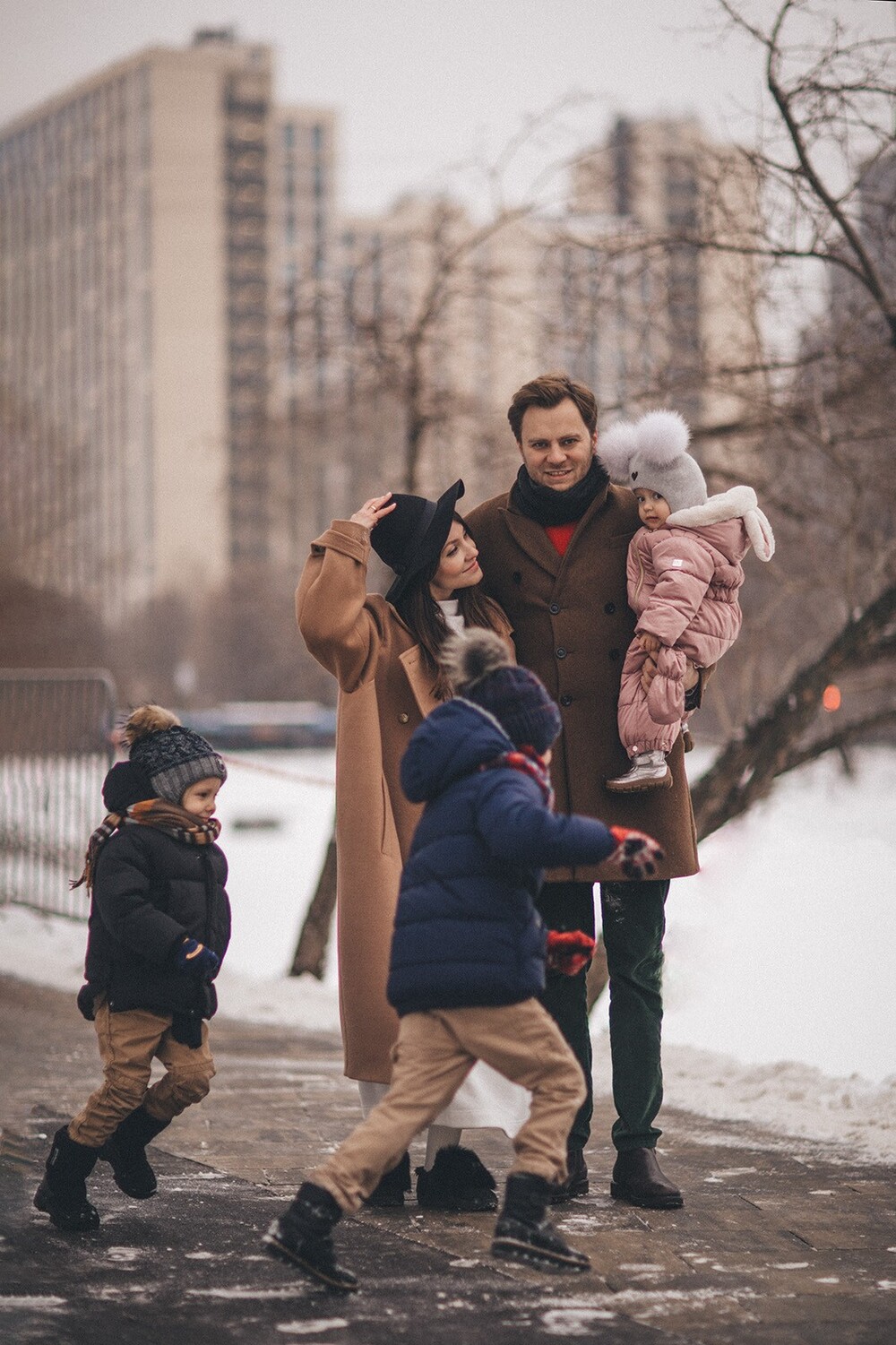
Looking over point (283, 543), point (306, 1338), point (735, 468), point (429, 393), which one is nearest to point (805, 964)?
point (735, 468)

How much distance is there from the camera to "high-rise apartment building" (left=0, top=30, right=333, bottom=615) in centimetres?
13575

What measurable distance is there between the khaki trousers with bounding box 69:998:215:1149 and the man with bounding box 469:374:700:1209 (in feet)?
3.23

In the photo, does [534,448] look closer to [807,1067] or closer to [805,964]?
[807,1067]

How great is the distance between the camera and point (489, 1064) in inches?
145

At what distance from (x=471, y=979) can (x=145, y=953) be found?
2.96 ft

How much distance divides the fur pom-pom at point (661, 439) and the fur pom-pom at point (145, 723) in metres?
1.41

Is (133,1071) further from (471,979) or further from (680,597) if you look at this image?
Result: (680,597)

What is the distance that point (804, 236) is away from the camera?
23.8 feet

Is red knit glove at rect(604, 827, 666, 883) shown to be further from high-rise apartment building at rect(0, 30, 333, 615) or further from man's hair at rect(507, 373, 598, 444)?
high-rise apartment building at rect(0, 30, 333, 615)

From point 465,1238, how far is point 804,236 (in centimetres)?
477

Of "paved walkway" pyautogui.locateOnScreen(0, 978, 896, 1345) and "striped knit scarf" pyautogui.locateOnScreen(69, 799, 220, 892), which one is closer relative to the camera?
"paved walkway" pyautogui.locateOnScreen(0, 978, 896, 1345)

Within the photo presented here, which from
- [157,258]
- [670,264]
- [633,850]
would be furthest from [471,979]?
[157,258]

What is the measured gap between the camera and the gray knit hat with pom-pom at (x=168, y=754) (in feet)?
13.9

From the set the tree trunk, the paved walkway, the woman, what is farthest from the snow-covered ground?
the woman
